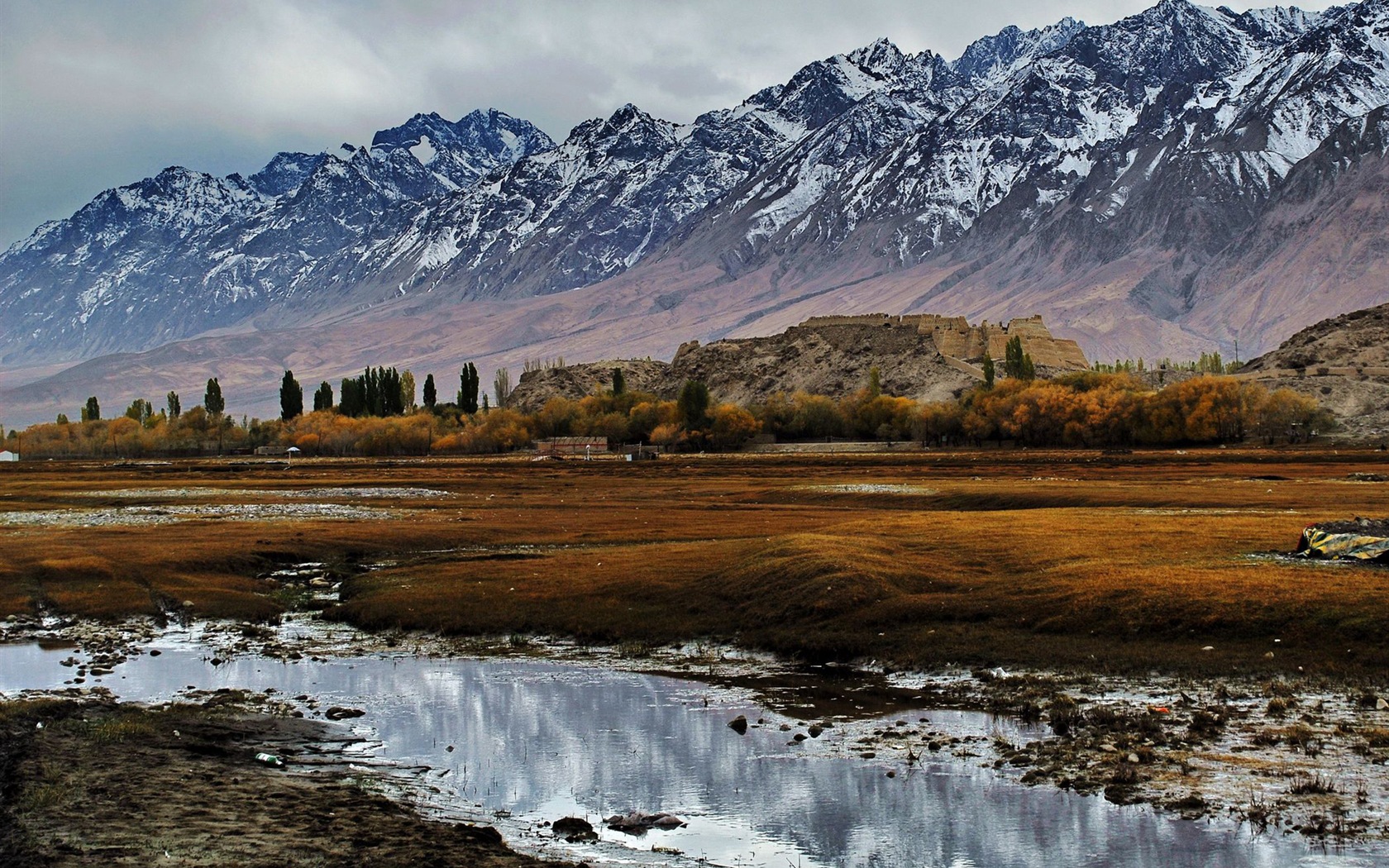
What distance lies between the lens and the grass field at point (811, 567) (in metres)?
30.7

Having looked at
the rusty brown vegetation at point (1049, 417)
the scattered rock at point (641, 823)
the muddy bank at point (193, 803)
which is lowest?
the scattered rock at point (641, 823)

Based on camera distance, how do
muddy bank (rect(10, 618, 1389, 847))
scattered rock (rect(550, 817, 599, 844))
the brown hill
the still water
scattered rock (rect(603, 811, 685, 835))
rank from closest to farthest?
the still water → scattered rock (rect(550, 817, 599, 844)) → scattered rock (rect(603, 811, 685, 835)) → muddy bank (rect(10, 618, 1389, 847)) → the brown hill

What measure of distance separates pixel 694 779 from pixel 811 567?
16.3m

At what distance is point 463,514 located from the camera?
7150 cm

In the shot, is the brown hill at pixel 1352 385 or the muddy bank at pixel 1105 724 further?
the brown hill at pixel 1352 385

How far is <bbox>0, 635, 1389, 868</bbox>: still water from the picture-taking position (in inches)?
712

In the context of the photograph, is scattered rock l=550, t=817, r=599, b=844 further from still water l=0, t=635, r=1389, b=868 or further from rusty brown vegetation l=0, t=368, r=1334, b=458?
rusty brown vegetation l=0, t=368, r=1334, b=458

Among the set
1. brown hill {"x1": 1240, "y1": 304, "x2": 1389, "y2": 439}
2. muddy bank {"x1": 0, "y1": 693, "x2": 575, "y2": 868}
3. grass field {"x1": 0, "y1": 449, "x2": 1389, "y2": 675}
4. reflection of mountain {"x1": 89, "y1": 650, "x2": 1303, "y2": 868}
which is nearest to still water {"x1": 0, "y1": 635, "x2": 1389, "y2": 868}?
reflection of mountain {"x1": 89, "y1": 650, "x2": 1303, "y2": 868}

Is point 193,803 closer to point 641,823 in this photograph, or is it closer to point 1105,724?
point 641,823

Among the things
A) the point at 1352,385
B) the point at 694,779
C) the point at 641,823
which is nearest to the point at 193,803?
the point at 641,823

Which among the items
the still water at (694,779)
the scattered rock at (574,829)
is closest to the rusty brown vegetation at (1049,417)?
the still water at (694,779)

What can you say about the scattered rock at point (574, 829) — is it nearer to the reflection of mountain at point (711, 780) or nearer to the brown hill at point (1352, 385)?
the reflection of mountain at point (711, 780)

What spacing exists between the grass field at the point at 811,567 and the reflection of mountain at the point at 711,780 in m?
6.43

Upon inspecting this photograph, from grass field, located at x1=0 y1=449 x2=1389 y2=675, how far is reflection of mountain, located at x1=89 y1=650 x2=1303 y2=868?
643 cm
